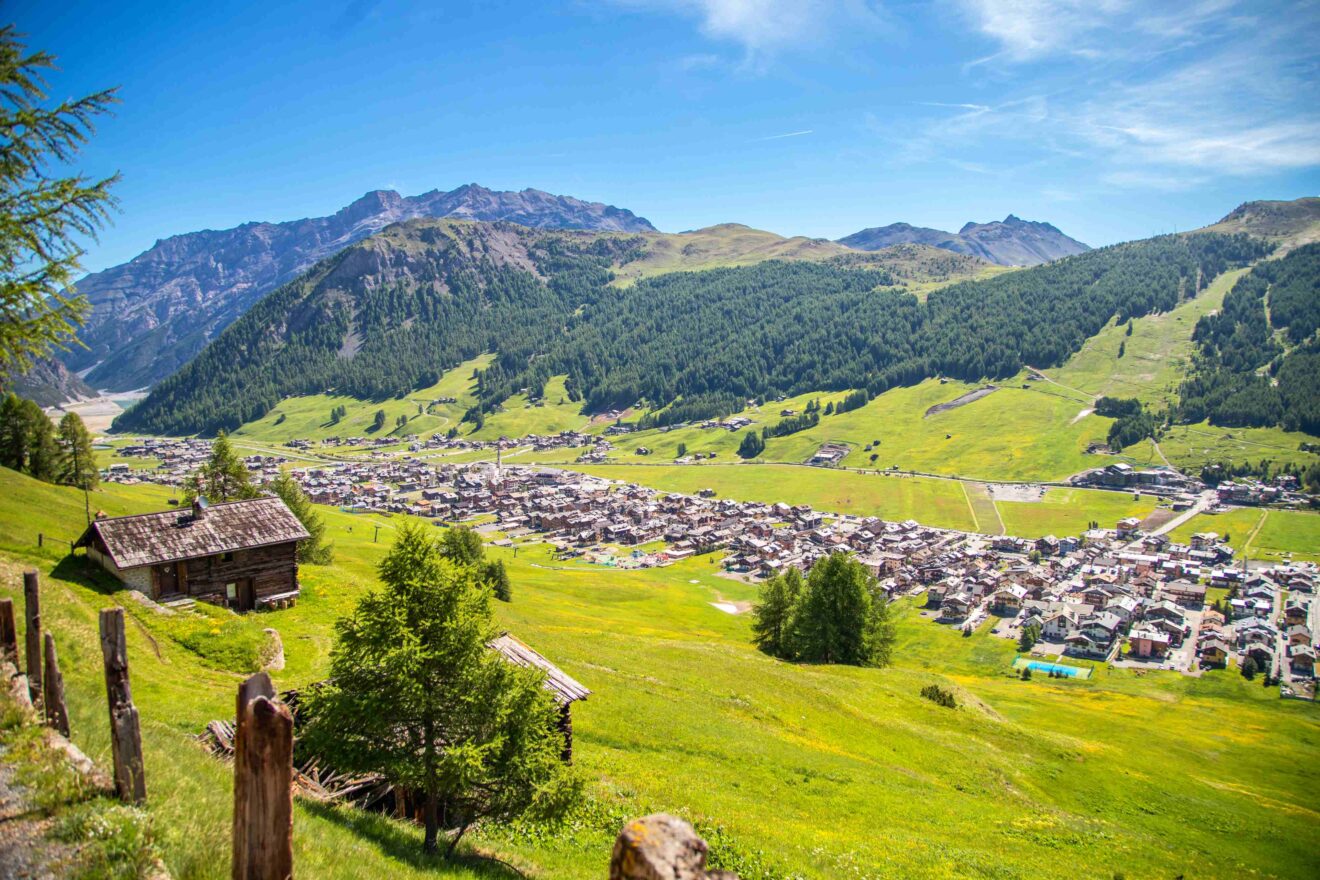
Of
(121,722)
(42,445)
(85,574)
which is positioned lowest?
(85,574)

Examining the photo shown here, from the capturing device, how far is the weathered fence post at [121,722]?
854 cm

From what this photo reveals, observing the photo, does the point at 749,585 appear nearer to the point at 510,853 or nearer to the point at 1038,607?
the point at 1038,607

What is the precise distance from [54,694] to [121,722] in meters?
4.09

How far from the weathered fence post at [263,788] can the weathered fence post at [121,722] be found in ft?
14.4

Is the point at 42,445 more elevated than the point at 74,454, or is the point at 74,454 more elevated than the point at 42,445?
the point at 42,445

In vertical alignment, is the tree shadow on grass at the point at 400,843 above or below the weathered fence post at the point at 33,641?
below

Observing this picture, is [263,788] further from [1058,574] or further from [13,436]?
[1058,574]

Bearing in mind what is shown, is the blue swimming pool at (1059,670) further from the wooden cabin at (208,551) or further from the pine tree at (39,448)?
the pine tree at (39,448)

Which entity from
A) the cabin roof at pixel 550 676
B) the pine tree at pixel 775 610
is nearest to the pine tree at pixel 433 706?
the cabin roof at pixel 550 676

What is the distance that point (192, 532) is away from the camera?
139 feet

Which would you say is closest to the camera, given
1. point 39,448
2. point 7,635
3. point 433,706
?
point 7,635

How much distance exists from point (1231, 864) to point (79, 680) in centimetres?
4995

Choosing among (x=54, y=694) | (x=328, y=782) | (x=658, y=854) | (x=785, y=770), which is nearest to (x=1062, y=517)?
(x=785, y=770)

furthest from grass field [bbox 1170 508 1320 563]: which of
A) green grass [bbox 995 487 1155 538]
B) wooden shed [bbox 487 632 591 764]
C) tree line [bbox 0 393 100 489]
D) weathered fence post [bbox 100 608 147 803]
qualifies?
tree line [bbox 0 393 100 489]
